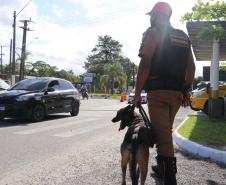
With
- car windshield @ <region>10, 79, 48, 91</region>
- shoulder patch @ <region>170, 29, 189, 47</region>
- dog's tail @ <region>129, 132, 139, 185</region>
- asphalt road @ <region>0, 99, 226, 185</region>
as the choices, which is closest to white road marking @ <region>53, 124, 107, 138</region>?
asphalt road @ <region>0, 99, 226, 185</region>

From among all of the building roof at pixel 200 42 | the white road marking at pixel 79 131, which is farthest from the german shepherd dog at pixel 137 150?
the building roof at pixel 200 42

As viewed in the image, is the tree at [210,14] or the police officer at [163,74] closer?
the police officer at [163,74]

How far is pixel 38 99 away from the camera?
45.7ft

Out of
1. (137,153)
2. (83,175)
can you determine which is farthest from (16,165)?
(137,153)

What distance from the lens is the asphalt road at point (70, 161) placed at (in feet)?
18.8

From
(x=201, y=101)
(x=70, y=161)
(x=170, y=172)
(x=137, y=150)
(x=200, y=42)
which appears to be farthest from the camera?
(x=200, y=42)

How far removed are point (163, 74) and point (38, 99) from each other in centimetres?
967

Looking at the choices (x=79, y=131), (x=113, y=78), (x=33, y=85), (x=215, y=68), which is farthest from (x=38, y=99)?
(x=113, y=78)

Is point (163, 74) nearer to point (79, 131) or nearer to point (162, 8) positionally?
point (162, 8)

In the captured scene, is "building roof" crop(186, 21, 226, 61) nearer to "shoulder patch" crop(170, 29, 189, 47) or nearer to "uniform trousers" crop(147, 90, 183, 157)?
"shoulder patch" crop(170, 29, 189, 47)

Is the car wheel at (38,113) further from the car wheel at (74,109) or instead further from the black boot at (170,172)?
the black boot at (170,172)

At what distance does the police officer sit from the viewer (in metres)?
4.68

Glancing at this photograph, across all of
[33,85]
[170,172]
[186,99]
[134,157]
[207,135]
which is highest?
[33,85]

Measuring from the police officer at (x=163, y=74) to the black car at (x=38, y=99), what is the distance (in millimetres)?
9199
